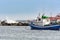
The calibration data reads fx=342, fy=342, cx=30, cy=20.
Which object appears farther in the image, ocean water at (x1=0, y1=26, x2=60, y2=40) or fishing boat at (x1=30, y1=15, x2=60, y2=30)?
fishing boat at (x1=30, y1=15, x2=60, y2=30)

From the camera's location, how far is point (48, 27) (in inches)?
3418

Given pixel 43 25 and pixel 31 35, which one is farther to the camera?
pixel 43 25

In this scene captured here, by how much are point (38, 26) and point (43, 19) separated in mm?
6101

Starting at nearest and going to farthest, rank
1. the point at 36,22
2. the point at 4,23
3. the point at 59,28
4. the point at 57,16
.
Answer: the point at 59,28, the point at 36,22, the point at 57,16, the point at 4,23

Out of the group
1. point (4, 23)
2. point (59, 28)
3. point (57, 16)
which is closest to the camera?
point (59, 28)

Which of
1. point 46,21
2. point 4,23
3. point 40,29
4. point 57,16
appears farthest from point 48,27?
point 4,23

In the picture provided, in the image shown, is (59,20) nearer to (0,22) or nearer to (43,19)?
(43,19)

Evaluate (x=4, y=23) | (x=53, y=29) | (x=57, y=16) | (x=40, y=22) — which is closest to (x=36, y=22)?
(x=40, y=22)

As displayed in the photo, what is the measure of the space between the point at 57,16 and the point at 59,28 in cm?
4549

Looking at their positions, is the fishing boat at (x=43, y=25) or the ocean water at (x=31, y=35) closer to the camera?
the ocean water at (x=31, y=35)

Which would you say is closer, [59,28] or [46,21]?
[59,28]

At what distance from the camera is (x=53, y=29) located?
84.9 meters

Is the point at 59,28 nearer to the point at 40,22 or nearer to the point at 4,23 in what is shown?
the point at 40,22

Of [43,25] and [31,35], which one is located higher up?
[43,25]
